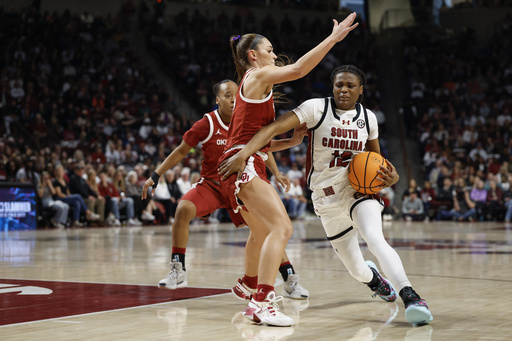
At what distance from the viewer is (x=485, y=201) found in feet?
65.7

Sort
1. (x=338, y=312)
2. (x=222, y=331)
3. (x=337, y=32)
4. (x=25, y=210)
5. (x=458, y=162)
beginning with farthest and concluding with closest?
(x=458, y=162) → (x=25, y=210) → (x=338, y=312) → (x=337, y=32) → (x=222, y=331)

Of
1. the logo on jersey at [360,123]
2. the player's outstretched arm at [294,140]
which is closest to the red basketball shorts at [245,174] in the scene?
the player's outstretched arm at [294,140]

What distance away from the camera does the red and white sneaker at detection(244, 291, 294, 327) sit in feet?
15.0

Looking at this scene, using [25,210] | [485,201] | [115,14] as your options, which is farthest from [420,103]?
[25,210]

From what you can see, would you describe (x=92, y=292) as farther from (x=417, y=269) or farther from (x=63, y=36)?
(x=63, y=36)

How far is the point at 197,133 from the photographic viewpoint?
6.53 m

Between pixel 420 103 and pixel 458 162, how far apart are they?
4860 mm

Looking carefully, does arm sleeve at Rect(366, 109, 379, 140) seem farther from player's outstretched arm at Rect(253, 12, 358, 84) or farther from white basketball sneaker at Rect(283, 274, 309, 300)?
white basketball sneaker at Rect(283, 274, 309, 300)

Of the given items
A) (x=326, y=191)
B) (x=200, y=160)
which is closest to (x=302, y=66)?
(x=326, y=191)

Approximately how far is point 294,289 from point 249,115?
1685 millimetres

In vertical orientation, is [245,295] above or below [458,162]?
below

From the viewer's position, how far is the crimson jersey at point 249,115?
4.93 meters

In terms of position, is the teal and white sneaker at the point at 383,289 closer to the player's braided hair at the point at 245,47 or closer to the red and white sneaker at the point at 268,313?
the red and white sneaker at the point at 268,313

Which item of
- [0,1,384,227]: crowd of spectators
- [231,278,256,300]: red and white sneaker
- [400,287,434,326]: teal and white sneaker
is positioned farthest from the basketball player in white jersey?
[0,1,384,227]: crowd of spectators
